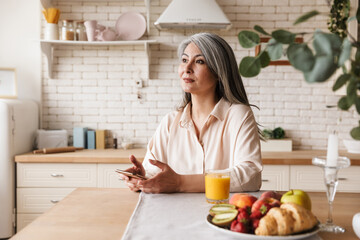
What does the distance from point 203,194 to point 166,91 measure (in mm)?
2234

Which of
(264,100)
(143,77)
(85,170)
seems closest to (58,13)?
(143,77)

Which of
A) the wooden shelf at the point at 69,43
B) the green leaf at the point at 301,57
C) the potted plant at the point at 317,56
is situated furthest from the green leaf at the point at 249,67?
the wooden shelf at the point at 69,43

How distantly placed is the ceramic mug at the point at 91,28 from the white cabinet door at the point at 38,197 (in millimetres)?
1439

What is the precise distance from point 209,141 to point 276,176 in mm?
1313

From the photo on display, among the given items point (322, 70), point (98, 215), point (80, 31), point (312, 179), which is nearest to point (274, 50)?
point (322, 70)

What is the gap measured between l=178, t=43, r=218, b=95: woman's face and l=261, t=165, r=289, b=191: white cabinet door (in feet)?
4.47

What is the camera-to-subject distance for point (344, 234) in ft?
3.77

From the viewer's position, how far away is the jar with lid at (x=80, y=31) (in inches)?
140

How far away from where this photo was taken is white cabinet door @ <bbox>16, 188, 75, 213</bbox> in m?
3.15

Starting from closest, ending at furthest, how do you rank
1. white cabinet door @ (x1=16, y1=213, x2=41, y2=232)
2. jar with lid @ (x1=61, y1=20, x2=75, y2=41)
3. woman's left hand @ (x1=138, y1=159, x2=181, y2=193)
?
1. woman's left hand @ (x1=138, y1=159, x2=181, y2=193)
2. white cabinet door @ (x1=16, y1=213, x2=41, y2=232)
3. jar with lid @ (x1=61, y1=20, x2=75, y2=41)

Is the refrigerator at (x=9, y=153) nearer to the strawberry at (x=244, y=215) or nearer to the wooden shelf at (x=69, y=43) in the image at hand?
the wooden shelf at (x=69, y=43)

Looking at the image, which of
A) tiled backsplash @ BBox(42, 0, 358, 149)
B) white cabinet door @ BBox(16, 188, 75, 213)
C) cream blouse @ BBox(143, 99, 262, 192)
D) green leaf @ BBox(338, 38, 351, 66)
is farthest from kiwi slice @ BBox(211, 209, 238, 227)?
tiled backsplash @ BBox(42, 0, 358, 149)

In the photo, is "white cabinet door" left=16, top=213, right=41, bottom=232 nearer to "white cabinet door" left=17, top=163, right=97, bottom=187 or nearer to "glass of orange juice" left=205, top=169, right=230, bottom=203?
"white cabinet door" left=17, top=163, right=97, bottom=187

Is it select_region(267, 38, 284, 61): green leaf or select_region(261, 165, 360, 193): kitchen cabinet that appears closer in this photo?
select_region(267, 38, 284, 61): green leaf
